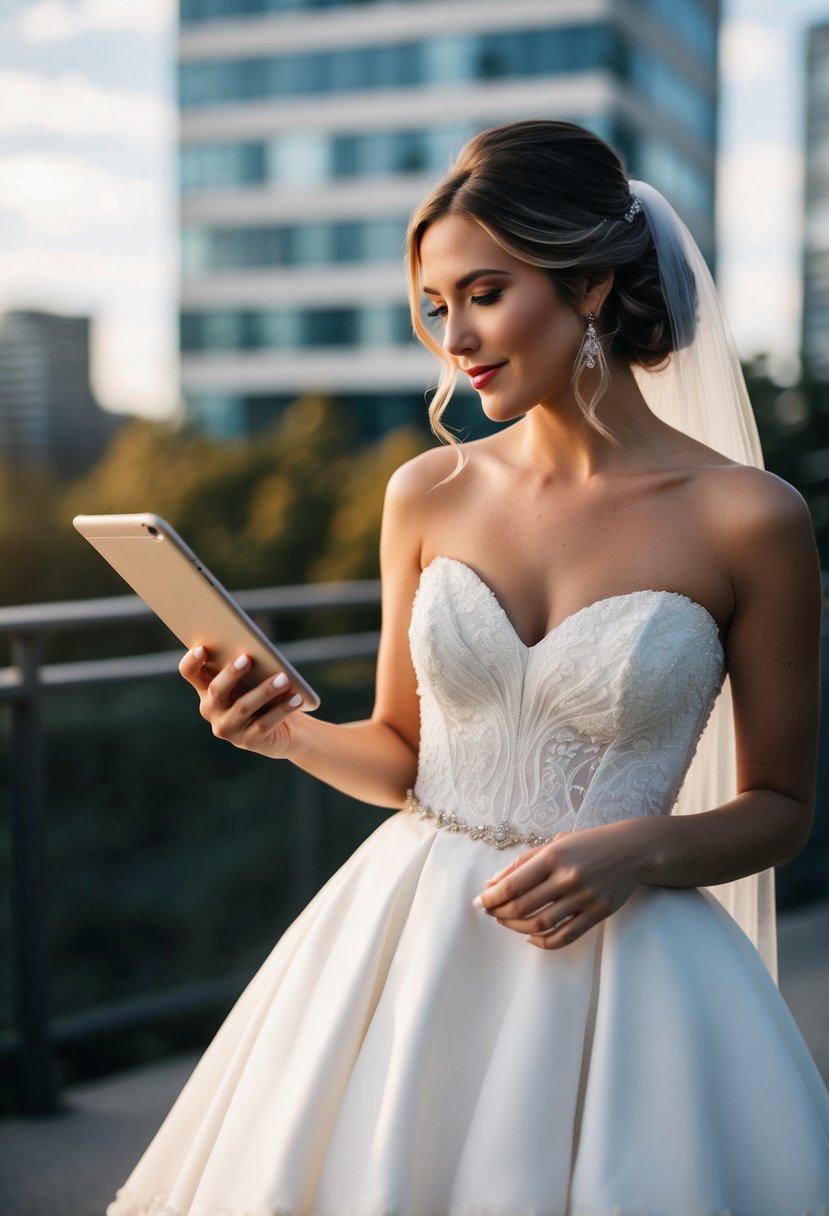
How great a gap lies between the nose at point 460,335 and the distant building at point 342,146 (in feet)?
189

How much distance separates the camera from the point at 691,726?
73.9 inches

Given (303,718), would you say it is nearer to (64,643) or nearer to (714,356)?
(714,356)

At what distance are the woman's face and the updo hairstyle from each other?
2 cm

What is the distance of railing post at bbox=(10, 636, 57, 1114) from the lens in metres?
3.22

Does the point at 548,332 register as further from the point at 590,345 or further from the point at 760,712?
the point at 760,712

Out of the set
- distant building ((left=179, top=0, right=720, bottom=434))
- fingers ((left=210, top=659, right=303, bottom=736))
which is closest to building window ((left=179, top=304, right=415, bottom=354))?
distant building ((left=179, top=0, right=720, bottom=434))

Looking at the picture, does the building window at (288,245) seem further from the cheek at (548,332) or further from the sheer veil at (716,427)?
the cheek at (548,332)

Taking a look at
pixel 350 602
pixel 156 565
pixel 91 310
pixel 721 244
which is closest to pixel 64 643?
pixel 91 310

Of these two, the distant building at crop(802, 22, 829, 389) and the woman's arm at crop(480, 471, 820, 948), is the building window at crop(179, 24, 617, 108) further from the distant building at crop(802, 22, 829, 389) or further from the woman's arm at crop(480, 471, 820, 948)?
→ the woman's arm at crop(480, 471, 820, 948)

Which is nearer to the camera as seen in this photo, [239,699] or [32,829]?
[239,699]

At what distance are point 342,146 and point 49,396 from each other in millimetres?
18211

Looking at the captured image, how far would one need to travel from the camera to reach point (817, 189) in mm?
62562

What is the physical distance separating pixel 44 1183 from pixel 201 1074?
1.25m

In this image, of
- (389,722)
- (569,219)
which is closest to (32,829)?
(389,722)
